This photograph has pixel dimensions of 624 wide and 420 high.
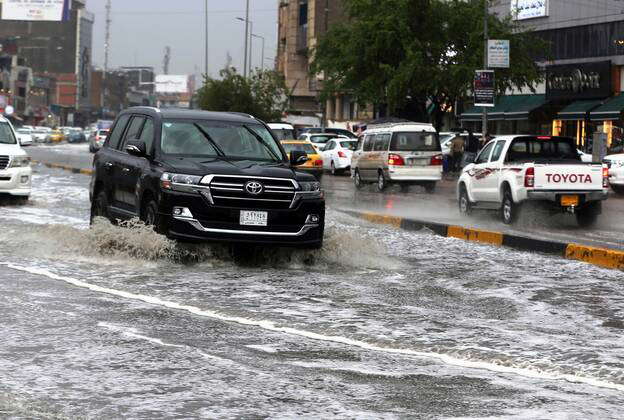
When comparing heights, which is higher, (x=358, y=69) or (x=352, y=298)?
(x=358, y=69)

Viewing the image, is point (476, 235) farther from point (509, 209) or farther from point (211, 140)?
point (211, 140)

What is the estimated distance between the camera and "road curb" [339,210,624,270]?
47.6ft

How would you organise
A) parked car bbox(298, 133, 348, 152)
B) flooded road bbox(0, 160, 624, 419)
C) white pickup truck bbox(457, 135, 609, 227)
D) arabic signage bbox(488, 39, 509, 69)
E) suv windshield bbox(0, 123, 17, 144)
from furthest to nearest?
parked car bbox(298, 133, 348, 152)
arabic signage bbox(488, 39, 509, 69)
suv windshield bbox(0, 123, 17, 144)
white pickup truck bbox(457, 135, 609, 227)
flooded road bbox(0, 160, 624, 419)

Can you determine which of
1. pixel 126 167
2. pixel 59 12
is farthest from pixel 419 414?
pixel 59 12

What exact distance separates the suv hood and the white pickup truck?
7.90 m

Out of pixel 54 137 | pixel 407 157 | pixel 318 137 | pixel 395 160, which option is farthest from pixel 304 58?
pixel 395 160

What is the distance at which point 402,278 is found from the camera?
1234cm

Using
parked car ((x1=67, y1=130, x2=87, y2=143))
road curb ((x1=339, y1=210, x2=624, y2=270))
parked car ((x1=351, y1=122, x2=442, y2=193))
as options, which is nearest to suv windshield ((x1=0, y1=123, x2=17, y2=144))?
road curb ((x1=339, y1=210, x2=624, y2=270))

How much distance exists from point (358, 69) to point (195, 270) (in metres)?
38.1

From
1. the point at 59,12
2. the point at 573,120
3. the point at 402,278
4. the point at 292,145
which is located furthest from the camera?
the point at 59,12

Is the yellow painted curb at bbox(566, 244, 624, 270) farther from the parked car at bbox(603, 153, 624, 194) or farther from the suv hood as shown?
the parked car at bbox(603, 153, 624, 194)

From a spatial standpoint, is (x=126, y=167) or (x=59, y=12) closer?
(x=126, y=167)

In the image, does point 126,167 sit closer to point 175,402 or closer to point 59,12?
point 175,402

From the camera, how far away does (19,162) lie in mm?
22578
